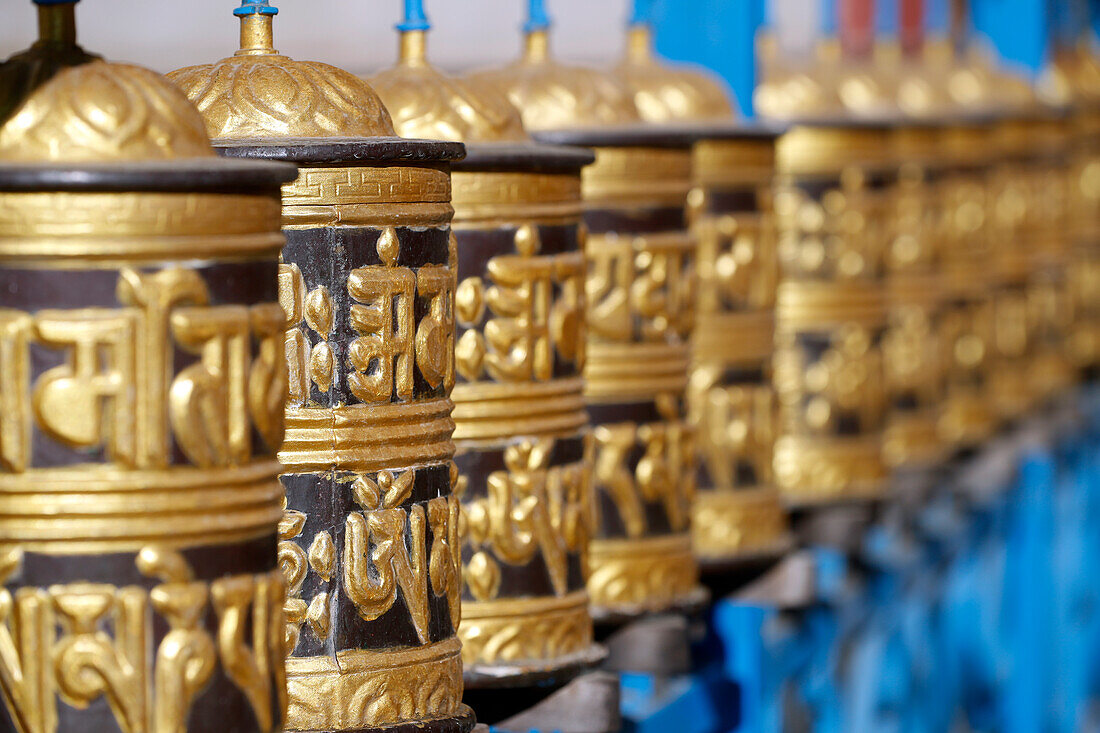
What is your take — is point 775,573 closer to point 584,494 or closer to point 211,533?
point 584,494

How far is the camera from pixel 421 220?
4.02 ft

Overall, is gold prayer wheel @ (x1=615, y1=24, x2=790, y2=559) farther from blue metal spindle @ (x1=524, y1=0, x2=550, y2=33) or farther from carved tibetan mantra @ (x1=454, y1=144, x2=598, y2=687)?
carved tibetan mantra @ (x1=454, y1=144, x2=598, y2=687)

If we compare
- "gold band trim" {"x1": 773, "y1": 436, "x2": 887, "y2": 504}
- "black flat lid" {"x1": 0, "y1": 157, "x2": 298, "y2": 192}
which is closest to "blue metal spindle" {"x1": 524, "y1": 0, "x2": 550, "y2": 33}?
"black flat lid" {"x1": 0, "y1": 157, "x2": 298, "y2": 192}

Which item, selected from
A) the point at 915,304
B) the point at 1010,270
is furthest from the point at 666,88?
the point at 1010,270

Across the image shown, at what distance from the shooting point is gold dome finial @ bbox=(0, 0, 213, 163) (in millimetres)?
1004

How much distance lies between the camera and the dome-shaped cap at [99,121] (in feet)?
3.29

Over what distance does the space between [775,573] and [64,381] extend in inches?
58.3

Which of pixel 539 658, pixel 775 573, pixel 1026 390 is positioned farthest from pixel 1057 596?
pixel 539 658

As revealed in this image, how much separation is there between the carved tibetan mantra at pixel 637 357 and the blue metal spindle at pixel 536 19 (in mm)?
108

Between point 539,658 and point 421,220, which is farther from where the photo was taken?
point 539,658

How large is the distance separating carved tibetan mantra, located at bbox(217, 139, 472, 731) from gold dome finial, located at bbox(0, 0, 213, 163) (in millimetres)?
142

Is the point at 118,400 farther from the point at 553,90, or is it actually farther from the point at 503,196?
the point at 553,90

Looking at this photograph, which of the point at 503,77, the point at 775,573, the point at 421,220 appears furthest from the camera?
the point at 775,573

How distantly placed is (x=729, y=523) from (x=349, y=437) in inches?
40.2
